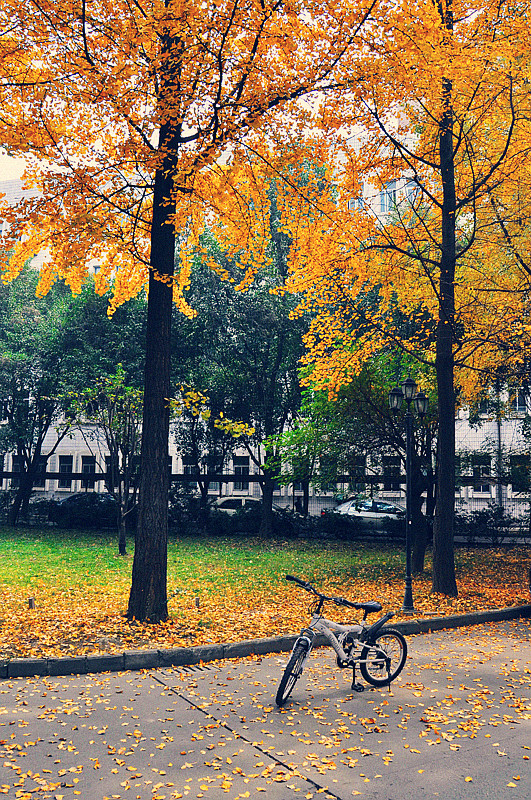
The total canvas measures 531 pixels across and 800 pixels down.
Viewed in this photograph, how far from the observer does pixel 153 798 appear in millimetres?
4773

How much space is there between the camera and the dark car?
28.4 meters

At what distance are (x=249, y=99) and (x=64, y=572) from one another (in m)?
12.1

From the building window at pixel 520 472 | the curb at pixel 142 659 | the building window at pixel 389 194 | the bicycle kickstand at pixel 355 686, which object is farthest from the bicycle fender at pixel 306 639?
the building window at pixel 520 472

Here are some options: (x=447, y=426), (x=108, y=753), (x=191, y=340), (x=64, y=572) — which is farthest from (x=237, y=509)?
(x=108, y=753)

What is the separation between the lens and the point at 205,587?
14.9 meters

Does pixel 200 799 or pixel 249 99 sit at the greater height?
pixel 249 99

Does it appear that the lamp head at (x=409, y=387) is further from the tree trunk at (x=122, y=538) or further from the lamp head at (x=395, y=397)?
the tree trunk at (x=122, y=538)

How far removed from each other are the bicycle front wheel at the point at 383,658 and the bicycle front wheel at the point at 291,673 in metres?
Result: 0.85

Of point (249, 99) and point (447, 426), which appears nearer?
point (249, 99)

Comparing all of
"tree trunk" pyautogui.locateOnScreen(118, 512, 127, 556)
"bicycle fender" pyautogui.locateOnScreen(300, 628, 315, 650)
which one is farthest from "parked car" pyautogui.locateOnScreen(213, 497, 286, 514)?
"bicycle fender" pyautogui.locateOnScreen(300, 628, 315, 650)

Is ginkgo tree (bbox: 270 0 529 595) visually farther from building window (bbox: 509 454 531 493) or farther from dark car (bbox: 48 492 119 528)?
dark car (bbox: 48 492 119 528)

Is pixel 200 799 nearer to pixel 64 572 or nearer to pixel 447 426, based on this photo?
pixel 447 426

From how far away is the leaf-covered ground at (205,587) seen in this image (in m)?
9.37

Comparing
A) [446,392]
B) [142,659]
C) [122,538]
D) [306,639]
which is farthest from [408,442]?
[122,538]
